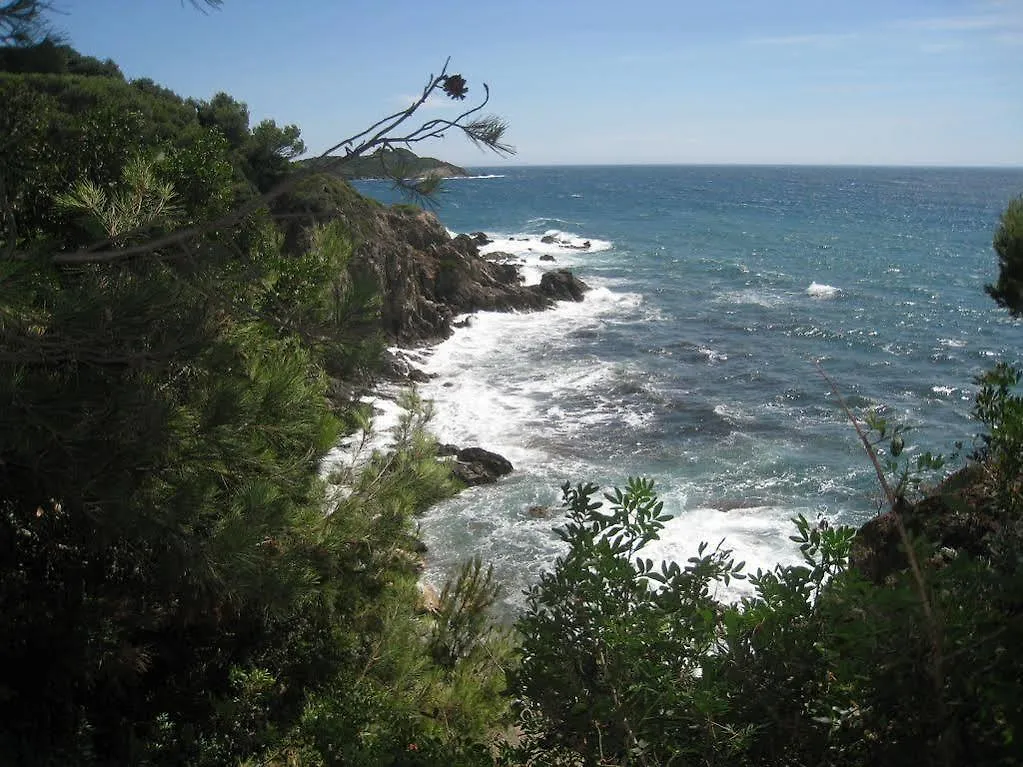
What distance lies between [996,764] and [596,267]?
46.8 meters

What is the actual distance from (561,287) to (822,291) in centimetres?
1395

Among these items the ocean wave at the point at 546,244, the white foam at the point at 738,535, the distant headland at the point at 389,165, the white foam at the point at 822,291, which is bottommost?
the white foam at the point at 738,535

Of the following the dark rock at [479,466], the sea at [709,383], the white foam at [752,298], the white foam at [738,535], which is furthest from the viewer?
the white foam at [752,298]

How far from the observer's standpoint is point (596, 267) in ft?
158

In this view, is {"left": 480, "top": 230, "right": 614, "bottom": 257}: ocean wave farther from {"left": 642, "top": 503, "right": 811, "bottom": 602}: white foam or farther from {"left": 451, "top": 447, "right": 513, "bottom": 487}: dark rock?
{"left": 642, "top": 503, "right": 811, "bottom": 602}: white foam

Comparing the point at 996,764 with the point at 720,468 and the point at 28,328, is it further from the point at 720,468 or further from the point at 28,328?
the point at 720,468

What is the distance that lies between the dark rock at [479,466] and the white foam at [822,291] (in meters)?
27.4

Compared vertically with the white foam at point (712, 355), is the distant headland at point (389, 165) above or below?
above

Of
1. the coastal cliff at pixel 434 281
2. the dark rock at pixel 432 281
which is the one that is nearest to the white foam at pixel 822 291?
the coastal cliff at pixel 434 281

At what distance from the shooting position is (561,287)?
124ft

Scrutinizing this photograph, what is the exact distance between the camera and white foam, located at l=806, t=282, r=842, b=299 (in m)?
39.8

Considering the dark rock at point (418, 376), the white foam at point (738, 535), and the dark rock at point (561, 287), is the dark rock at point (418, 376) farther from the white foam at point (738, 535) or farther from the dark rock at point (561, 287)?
the dark rock at point (561, 287)

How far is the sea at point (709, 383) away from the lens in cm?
1540

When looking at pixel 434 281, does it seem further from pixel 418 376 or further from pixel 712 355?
pixel 712 355
